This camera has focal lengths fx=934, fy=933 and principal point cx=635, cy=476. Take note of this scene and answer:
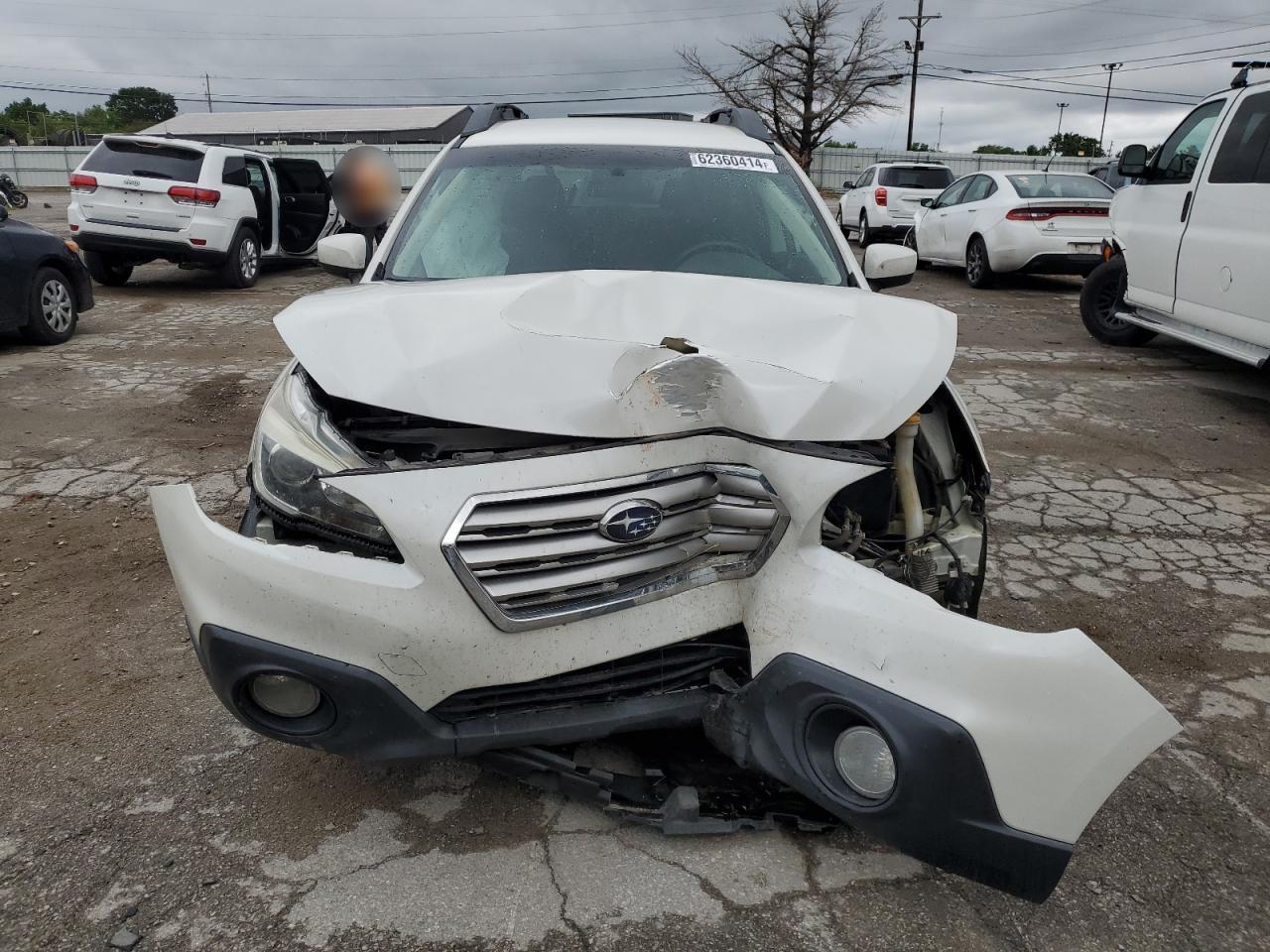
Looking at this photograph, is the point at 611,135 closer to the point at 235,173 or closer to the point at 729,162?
the point at 729,162

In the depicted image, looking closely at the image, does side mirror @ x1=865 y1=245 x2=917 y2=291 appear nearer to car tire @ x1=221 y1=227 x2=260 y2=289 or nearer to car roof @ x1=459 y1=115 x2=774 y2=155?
car roof @ x1=459 y1=115 x2=774 y2=155

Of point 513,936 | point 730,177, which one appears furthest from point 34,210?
point 513,936

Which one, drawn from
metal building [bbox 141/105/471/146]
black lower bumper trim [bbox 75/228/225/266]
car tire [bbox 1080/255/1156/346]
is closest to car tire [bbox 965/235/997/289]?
car tire [bbox 1080/255/1156/346]

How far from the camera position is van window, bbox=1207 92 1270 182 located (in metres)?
6.16

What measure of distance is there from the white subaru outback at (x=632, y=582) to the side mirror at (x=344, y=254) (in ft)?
3.98

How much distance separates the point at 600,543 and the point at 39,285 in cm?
801

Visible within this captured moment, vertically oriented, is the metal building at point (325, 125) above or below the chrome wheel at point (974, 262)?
above

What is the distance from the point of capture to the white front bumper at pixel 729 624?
1.78m

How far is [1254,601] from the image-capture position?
376cm

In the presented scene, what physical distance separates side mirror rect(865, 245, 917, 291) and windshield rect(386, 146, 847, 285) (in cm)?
39

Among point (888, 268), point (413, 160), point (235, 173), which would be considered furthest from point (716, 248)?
point (413, 160)

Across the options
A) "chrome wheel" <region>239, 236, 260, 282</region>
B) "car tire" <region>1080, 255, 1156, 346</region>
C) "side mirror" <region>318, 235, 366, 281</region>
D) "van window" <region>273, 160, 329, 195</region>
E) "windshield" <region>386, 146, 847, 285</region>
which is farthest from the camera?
"van window" <region>273, 160, 329, 195</region>

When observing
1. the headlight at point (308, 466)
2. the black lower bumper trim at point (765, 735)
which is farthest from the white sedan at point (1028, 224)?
the headlight at point (308, 466)

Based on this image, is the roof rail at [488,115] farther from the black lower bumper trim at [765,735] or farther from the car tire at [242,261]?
the car tire at [242,261]
